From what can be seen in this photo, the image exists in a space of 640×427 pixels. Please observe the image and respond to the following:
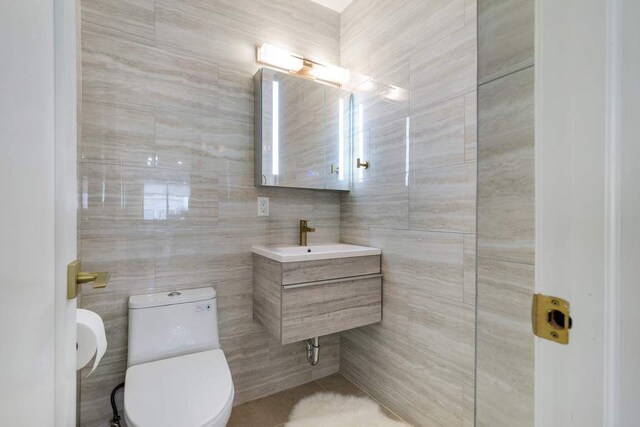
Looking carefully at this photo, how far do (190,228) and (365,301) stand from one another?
113cm

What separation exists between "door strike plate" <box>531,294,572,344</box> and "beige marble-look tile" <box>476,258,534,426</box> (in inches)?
3.4

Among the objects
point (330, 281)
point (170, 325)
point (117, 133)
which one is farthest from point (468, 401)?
point (117, 133)

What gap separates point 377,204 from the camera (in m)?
1.92

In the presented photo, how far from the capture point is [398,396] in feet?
5.74

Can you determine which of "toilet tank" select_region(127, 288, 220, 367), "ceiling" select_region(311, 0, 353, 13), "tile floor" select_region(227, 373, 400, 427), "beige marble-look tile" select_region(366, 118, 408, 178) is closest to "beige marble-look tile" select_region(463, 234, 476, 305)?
"beige marble-look tile" select_region(366, 118, 408, 178)

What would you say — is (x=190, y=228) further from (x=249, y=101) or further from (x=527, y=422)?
(x=527, y=422)

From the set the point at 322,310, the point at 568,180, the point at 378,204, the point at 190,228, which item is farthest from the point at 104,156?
the point at 568,180

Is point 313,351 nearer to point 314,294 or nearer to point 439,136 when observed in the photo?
point 314,294

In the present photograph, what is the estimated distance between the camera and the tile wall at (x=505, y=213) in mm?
549

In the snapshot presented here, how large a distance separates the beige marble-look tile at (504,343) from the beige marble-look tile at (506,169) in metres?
0.04

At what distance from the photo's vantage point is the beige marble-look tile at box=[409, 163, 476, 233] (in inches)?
55.1

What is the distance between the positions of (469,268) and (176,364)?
4.71 feet

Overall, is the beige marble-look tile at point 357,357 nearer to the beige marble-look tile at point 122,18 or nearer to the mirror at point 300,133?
the mirror at point 300,133

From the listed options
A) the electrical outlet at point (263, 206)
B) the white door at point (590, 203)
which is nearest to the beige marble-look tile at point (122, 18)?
the electrical outlet at point (263, 206)
